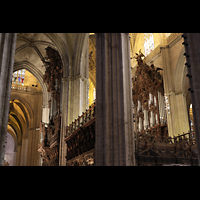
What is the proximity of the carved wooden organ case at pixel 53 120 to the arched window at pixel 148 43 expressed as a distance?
511 centimetres

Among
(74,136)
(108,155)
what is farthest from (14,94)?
(108,155)

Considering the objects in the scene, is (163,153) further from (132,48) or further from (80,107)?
(132,48)

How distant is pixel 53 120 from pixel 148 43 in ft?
23.6

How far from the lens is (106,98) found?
822cm

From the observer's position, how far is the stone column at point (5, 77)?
21.2 ft

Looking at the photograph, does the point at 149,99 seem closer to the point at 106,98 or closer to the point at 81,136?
the point at 81,136

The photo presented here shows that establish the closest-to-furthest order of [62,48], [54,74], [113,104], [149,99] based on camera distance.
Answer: [113,104] → [149,99] → [62,48] → [54,74]

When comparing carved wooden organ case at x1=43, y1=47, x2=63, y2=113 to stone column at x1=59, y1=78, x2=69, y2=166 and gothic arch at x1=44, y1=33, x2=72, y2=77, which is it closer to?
gothic arch at x1=44, y1=33, x2=72, y2=77

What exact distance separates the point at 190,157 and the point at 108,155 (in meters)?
2.51

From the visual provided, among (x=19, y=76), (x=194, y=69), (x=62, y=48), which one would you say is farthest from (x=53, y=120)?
(x=194, y=69)

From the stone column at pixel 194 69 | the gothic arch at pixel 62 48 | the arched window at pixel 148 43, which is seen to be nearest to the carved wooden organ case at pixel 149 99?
the arched window at pixel 148 43

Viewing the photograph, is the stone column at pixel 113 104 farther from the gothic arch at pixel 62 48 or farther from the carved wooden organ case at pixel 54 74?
the carved wooden organ case at pixel 54 74

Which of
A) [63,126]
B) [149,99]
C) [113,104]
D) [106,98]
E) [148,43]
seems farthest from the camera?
[148,43]
